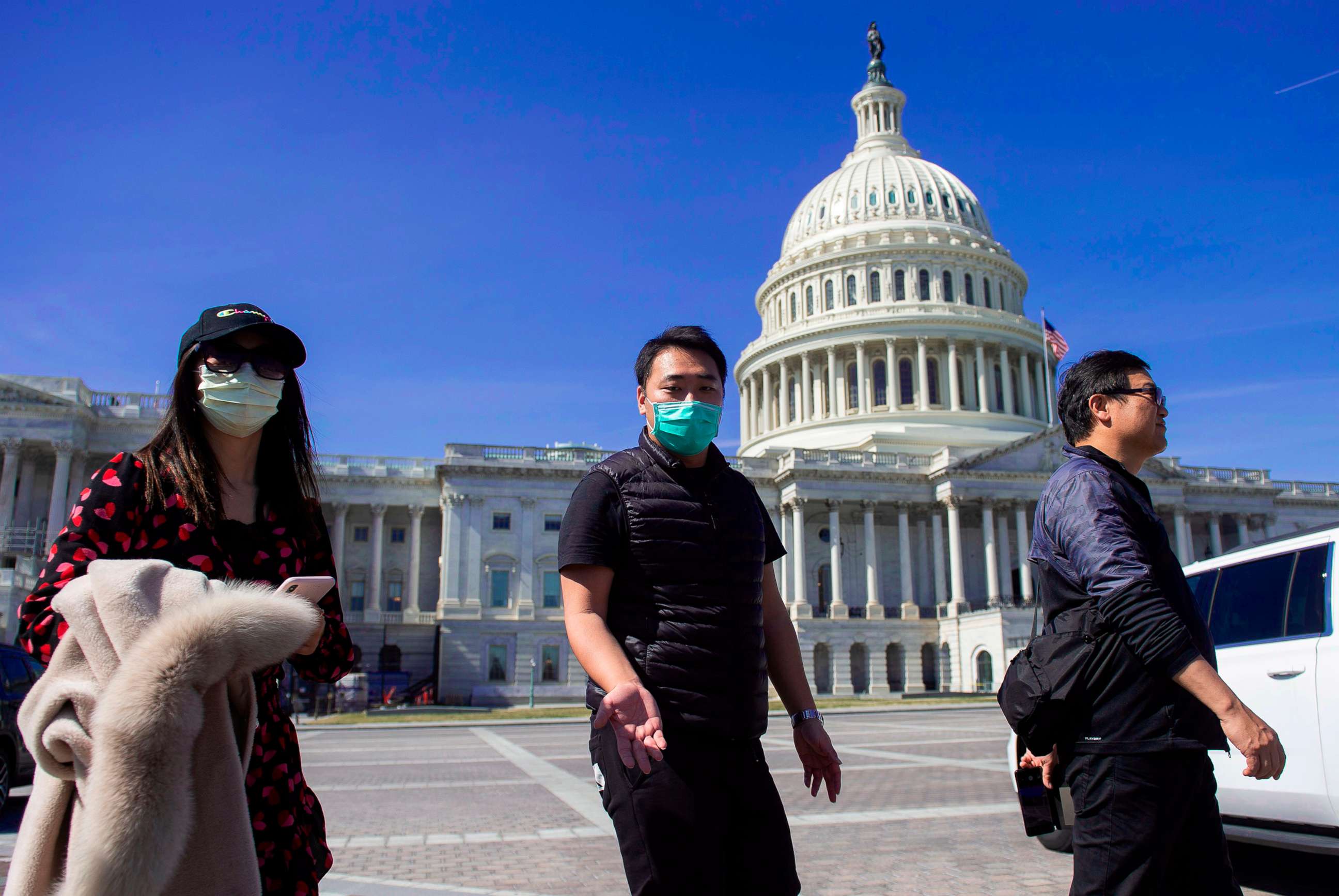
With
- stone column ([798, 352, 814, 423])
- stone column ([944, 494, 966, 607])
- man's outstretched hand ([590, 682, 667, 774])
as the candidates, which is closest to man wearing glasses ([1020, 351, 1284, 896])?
man's outstretched hand ([590, 682, 667, 774])

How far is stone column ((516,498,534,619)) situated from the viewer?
→ 5794 centimetres

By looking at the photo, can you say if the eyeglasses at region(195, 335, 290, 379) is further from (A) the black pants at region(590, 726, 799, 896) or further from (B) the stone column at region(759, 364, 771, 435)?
(B) the stone column at region(759, 364, 771, 435)

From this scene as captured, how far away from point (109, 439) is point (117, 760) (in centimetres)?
6119

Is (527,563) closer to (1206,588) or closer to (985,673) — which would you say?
(985,673)

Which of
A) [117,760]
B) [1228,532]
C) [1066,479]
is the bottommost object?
[117,760]

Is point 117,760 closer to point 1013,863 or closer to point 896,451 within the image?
point 1013,863

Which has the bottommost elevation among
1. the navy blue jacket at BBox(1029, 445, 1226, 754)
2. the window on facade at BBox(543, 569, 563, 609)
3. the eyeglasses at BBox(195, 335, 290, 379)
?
the navy blue jacket at BBox(1029, 445, 1226, 754)

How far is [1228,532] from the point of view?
225 feet

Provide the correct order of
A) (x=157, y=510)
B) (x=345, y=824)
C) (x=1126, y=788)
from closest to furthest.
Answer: (x=157, y=510), (x=1126, y=788), (x=345, y=824)

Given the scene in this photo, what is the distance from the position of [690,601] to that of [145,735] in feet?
6.49

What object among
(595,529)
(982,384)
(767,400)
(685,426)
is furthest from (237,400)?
(767,400)

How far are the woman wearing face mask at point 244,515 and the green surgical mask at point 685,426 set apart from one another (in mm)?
1438

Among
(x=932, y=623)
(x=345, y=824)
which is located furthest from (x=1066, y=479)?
(x=932, y=623)

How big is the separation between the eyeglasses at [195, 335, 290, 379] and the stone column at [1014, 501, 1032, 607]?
193ft
